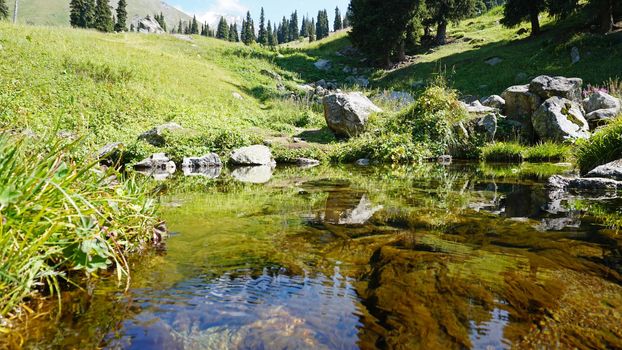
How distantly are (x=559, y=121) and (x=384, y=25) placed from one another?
2475cm

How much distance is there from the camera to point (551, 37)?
1148 inches

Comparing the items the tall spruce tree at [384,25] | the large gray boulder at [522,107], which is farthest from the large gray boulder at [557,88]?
the tall spruce tree at [384,25]

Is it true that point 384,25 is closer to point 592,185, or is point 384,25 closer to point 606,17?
point 606,17

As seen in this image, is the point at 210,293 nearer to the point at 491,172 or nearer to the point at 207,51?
the point at 491,172

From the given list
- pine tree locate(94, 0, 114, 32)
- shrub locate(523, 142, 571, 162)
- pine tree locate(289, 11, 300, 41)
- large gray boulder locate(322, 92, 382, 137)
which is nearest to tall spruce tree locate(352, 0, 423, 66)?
large gray boulder locate(322, 92, 382, 137)

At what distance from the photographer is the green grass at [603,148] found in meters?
8.47

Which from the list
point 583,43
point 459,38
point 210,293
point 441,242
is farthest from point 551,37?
point 210,293

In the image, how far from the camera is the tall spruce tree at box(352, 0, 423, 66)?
3412 cm

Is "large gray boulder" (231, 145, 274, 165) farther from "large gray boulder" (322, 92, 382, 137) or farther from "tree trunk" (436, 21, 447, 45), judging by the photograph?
"tree trunk" (436, 21, 447, 45)

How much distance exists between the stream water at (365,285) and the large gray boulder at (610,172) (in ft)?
7.26

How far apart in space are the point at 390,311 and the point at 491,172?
28.9ft

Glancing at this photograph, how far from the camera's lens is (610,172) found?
754 centimetres

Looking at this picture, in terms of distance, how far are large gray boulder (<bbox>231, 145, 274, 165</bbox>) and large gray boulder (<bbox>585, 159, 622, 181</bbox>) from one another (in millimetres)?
9172

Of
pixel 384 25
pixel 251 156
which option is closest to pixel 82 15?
pixel 384 25
